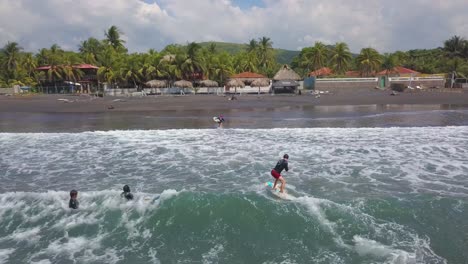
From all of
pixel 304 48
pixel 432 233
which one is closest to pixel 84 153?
pixel 432 233

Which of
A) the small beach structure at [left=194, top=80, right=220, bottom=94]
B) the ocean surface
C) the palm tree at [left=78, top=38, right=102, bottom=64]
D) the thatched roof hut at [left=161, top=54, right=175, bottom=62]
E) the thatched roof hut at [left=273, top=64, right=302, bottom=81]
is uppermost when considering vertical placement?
the palm tree at [left=78, top=38, right=102, bottom=64]

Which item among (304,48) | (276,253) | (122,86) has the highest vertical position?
(304,48)

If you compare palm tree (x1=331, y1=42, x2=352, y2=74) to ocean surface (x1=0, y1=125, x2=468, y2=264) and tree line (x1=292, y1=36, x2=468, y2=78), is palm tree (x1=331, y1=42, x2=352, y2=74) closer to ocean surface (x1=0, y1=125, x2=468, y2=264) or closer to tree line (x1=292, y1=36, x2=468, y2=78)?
tree line (x1=292, y1=36, x2=468, y2=78)

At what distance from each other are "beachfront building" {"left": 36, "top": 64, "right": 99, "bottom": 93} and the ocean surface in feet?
162

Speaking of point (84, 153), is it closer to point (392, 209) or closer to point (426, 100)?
point (392, 209)

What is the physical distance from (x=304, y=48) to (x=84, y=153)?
73.2 meters

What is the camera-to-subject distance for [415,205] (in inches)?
387

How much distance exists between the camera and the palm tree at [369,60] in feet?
207

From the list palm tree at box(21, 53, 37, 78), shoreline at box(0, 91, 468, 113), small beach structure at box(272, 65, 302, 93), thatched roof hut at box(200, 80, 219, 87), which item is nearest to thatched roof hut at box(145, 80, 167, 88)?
thatched roof hut at box(200, 80, 219, 87)

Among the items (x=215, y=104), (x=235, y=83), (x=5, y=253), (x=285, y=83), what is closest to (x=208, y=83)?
(x=235, y=83)

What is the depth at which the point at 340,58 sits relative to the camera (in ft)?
224

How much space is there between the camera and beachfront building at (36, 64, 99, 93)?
6241cm

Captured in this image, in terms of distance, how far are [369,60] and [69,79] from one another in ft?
176

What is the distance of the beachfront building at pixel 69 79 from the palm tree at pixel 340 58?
45301mm
